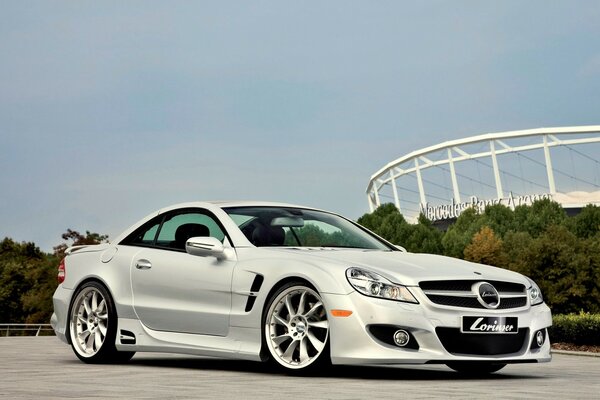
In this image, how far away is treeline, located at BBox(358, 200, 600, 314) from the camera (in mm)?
65125

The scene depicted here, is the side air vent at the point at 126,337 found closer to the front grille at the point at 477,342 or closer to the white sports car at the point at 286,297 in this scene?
the white sports car at the point at 286,297

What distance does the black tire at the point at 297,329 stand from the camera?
30.4 feet

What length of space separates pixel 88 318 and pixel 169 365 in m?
1.08

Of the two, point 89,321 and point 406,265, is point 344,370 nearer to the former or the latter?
point 406,265

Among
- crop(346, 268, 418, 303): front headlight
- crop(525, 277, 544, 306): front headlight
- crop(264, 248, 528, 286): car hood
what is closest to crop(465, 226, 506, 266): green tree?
crop(525, 277, 544, 306): front headlight

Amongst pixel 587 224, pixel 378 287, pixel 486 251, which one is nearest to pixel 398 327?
pixel 378 287

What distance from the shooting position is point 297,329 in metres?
9.41

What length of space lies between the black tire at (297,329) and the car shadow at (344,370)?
0.10m

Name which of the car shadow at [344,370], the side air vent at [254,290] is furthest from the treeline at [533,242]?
the side air vent at [254,290]

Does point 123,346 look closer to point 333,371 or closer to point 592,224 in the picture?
point 333,371

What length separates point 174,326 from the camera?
10.6 metres

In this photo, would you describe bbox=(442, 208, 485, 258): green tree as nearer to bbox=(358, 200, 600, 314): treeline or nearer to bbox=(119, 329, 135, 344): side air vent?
bbox=(358, 200, 600, 314): treeline

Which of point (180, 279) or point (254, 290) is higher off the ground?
point (180, 279)

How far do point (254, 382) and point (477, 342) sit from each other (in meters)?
1.95
